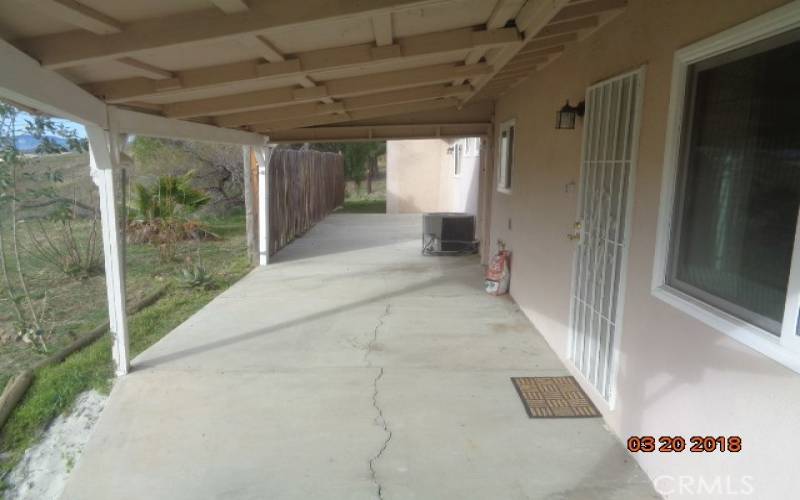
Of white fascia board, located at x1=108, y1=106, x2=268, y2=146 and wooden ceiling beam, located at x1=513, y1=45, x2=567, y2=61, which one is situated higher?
wooden ceiling beam, located at x1=513, y1=45, x2=567, y2=61

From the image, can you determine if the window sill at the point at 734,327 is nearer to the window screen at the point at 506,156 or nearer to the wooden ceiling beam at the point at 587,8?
the wooden ceiling beam at the point at 587,8

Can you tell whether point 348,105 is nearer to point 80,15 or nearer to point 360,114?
point 360,114

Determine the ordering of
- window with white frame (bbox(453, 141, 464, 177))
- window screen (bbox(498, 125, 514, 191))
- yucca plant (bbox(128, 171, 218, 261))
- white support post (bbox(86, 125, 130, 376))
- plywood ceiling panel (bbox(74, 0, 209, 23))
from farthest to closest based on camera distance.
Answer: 1. window with white frame (bbox(453, 141, 464, 177))
2. yucca plant (bbox(128, 171, 218, 261))
3. window screen (bbox(498, 125, 514, 191))
4. white support post (bbox(86, 125, 130, 376))
5. plywood ceiling panel (bbox(74, 0, 209, 23))

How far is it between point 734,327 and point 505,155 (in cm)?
542

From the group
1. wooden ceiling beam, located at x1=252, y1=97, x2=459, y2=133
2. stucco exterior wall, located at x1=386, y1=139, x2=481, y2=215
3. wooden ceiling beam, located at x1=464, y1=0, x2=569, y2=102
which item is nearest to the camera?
wooden ceiling beam, located at x1=464, y1=0, x2=569, y2=102

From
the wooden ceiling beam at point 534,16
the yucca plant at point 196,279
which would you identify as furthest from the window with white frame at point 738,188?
the yucca plant at point 196,279

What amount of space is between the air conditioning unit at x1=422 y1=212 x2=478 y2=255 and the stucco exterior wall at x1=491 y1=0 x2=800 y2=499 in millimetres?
4503

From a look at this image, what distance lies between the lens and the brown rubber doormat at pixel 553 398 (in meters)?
3.39

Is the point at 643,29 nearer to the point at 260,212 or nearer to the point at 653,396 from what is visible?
the point at 653,396

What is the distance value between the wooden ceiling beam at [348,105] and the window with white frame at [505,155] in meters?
1.18

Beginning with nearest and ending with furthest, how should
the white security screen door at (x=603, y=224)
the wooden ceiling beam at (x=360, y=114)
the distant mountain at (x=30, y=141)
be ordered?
1. the white security screen door at (x=603, y=224)
2. the distant mountain at (x=30, y=141)
3. the wooden ceiling beam at (x=360, y=114)

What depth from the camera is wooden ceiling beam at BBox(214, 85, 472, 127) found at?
566cm
